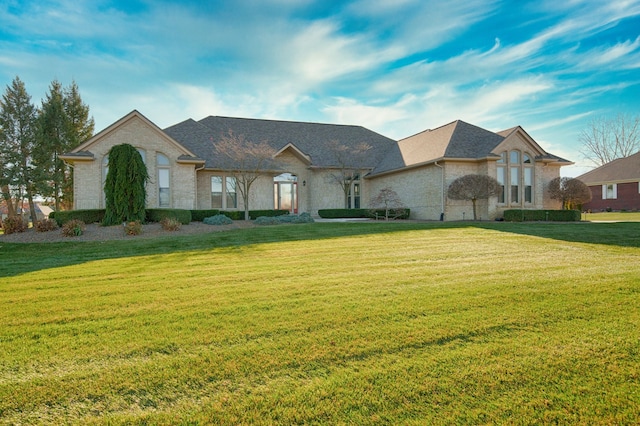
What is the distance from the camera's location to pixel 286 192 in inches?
970

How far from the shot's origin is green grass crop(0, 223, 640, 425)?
238cm

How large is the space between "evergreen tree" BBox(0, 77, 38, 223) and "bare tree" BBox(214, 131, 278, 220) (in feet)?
59.1

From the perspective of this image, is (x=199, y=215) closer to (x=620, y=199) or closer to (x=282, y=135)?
(x=282, y=135)

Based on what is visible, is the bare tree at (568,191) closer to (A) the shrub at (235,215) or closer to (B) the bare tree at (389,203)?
(B) the bare tree at (389,203)

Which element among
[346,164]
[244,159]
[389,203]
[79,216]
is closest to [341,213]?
[389,203]

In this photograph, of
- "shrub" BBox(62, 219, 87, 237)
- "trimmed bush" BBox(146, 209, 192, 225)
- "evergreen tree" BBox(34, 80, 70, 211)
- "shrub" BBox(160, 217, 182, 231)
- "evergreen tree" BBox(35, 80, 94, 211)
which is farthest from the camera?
"evergreen tree" BBox(35, 80, 94, 211)

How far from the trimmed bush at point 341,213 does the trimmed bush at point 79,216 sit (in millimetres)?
12725

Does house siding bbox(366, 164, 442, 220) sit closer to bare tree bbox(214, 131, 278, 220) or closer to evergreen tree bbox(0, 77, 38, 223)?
bare tree bbox(214, 131, 278, 220)

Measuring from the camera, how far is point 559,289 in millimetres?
5129

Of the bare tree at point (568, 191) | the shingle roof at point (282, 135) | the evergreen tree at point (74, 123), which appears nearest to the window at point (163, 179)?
the shingle roof at point (282, 135)

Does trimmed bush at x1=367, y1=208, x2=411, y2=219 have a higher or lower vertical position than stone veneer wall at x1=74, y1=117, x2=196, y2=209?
lower

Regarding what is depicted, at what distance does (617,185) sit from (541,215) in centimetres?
2292

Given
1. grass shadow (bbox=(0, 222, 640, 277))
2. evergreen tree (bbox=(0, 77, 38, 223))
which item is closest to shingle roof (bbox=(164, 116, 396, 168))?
grass shadow (bbox=(0, 222, 640, 277))

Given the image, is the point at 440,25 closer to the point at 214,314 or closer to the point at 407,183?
the point at 407,183
